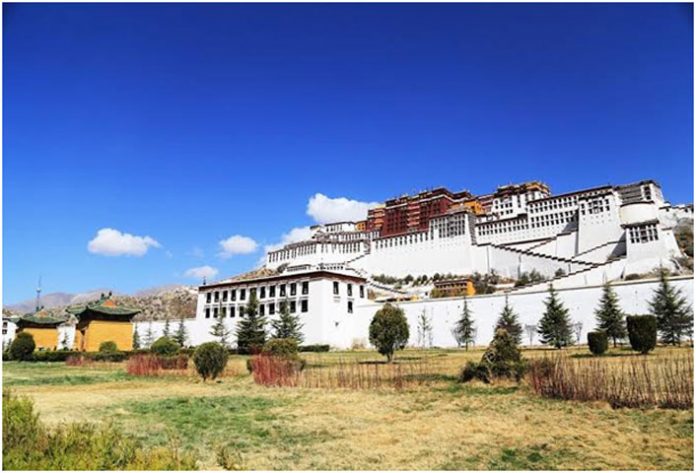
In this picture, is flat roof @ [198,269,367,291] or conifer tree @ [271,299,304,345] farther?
flat roof @ [198,269,367,291]

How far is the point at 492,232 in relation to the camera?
3014 inches

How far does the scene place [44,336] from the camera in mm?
42500

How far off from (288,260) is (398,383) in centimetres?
8240

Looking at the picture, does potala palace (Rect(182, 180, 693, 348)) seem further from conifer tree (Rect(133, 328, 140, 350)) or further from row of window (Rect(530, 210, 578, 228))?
conifer tree (Rect(133, 328, 140, 350))

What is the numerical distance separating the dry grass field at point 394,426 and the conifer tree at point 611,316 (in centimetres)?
1924

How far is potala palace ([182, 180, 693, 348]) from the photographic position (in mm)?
37688

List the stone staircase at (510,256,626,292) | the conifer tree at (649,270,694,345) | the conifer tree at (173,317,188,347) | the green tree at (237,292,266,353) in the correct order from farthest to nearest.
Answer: the conifer tree at (173,317,188,347), the stone staircase at (510,256,626,292), the green tree at (237,292,266,353), the conifer tree at (649,270,694,345)

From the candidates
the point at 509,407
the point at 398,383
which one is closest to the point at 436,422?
the point at 509,407

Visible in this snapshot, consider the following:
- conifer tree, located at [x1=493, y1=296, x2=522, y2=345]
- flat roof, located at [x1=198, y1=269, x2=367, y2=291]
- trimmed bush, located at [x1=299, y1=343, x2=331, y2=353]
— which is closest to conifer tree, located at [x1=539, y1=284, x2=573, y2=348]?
conifer tree, located at [x1=493, y1=296, x2=522, y2=345]

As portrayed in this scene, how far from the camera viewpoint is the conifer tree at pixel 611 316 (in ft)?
92.2

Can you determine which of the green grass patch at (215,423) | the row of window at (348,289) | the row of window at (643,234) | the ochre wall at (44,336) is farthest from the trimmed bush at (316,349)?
the row of window at (643,234)

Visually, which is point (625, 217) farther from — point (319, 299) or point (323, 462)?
point (323, 462)

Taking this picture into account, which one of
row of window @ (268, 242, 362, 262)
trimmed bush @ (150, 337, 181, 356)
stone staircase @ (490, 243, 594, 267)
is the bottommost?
trimmed bush @ (150, 337, 181, 356)

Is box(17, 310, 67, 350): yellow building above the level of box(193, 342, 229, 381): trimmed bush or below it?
above
